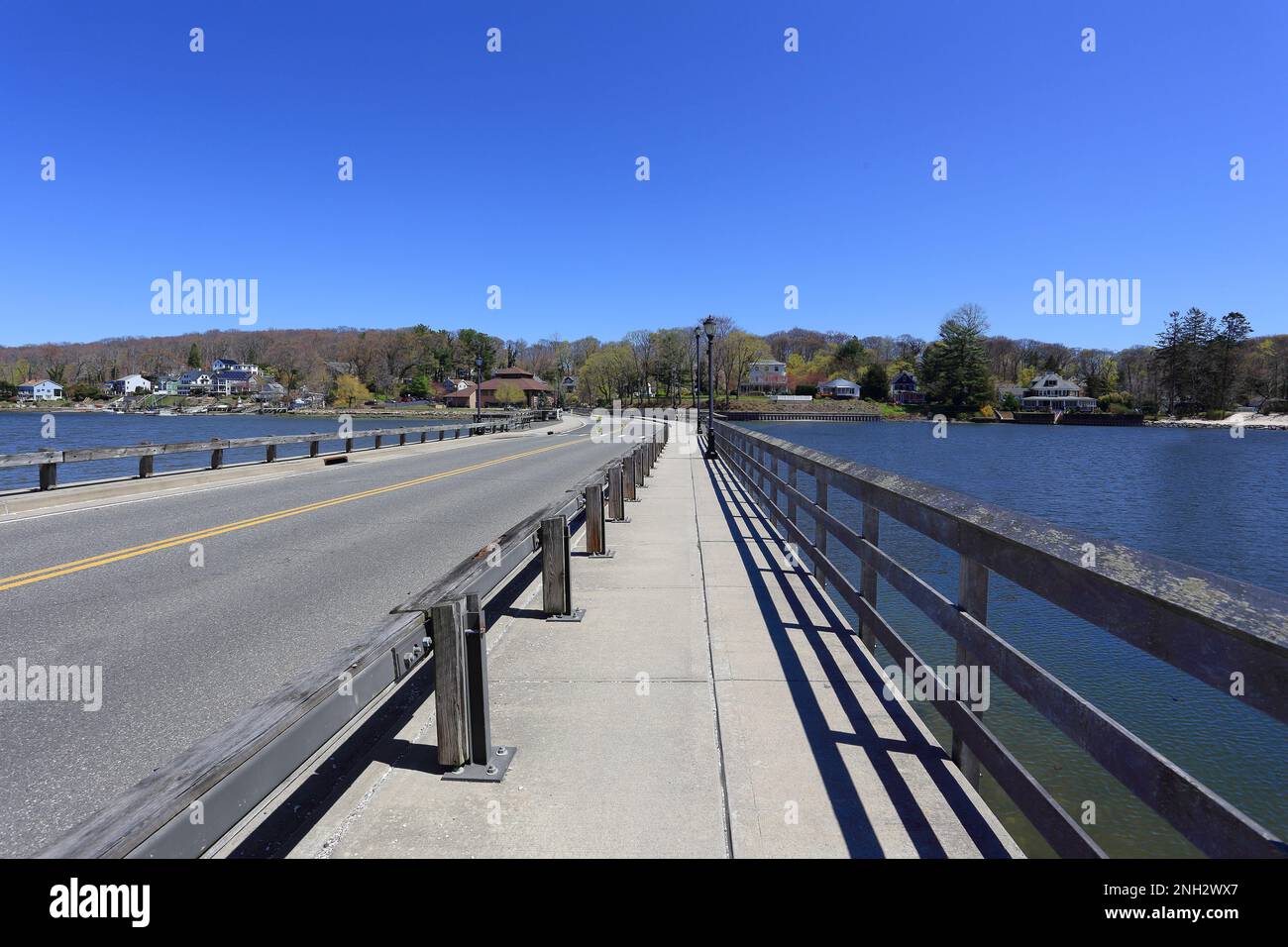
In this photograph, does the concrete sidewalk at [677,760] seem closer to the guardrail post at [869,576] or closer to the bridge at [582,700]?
the bridge at [582,700]

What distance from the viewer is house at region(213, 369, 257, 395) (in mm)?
188000

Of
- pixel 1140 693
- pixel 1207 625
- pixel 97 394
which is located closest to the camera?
pixel 1207 625

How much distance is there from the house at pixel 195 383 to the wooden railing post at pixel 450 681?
219 m

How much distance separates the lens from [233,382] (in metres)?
190

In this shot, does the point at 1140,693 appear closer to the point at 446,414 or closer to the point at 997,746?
the point at 997,746

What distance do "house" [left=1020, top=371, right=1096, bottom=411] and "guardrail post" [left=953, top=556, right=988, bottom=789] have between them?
15949cm

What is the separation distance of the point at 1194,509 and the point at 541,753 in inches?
1285

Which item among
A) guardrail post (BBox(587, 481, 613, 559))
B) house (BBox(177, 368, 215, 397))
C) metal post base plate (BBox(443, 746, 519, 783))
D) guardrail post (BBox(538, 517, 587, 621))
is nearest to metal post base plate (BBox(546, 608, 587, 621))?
guardrail post (BBox(538, 517, 587, 621))

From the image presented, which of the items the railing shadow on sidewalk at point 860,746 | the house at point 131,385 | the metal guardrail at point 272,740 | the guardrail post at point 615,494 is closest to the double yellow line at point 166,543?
the guardrail post at point 615,494

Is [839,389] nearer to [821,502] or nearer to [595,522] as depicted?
[595,522]

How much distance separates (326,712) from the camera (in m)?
2.60

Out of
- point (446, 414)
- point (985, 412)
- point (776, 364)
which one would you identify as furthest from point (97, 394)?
point (985, 412)

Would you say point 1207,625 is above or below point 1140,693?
above

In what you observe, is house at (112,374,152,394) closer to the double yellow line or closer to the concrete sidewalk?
the double yellow line
